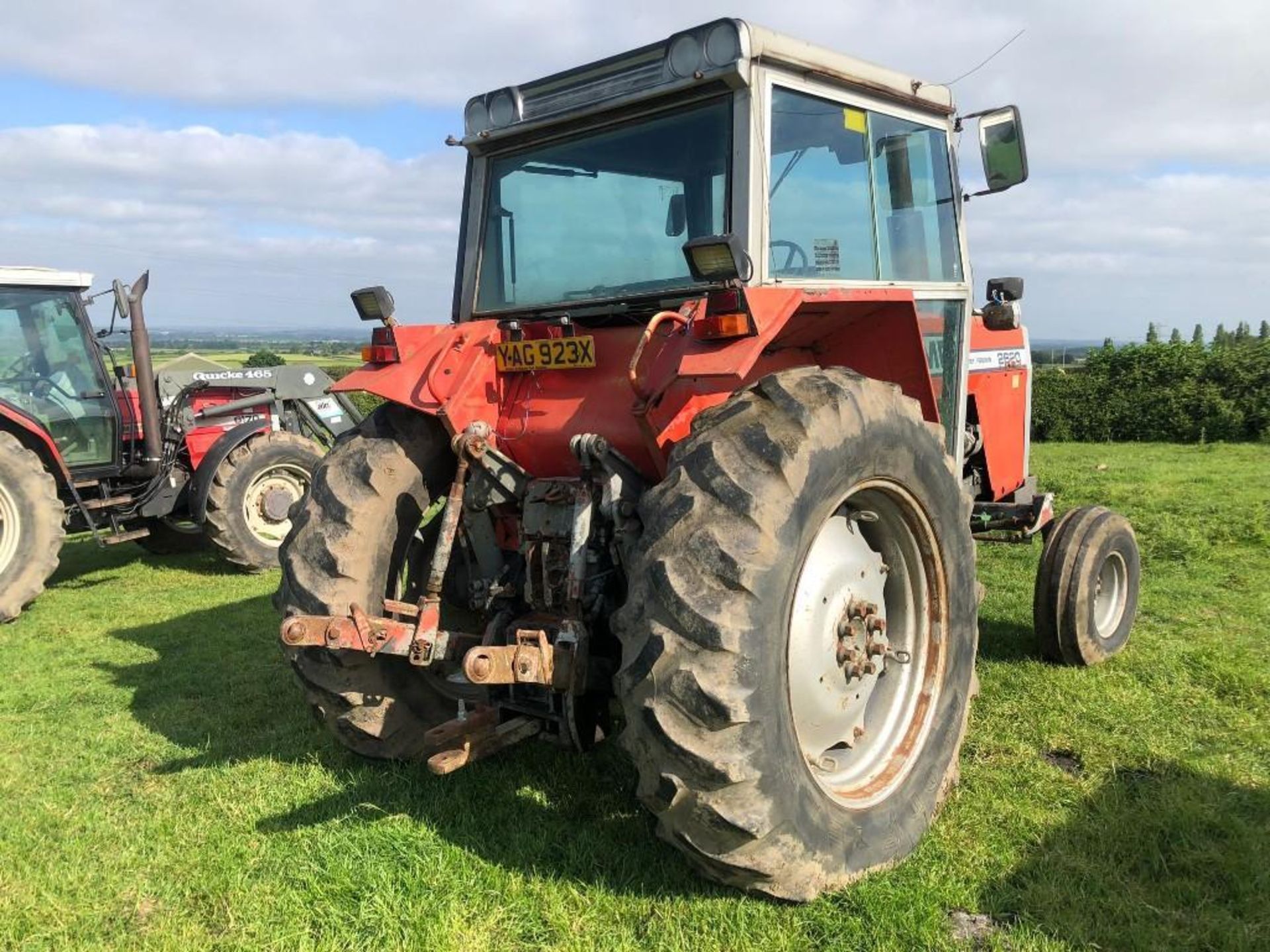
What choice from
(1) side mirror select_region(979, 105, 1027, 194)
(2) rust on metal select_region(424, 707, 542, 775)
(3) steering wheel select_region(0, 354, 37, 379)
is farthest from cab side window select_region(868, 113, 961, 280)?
(3) steering wheel select_region(0, 354, 37, 379)

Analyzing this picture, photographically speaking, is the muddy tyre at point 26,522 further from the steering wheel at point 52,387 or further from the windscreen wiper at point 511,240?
the windscreen wiper at point 511,240

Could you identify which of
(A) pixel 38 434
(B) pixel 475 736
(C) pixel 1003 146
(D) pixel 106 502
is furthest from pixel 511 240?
(D) pixel 106 502

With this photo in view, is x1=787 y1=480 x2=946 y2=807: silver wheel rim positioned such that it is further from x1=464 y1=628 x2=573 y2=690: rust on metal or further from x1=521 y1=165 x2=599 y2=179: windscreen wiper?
x1=521 y1=165 x2=599 y2=179: windscreen wiper

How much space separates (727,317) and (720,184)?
2.79 feet

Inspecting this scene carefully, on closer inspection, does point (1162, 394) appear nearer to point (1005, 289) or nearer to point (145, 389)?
point (1005, 289)

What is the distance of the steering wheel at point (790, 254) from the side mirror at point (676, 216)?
0.37 meters

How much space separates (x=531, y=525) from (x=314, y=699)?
97cm

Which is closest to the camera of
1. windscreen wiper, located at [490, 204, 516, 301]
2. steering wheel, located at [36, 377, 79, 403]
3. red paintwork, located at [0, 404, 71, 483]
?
windscreen wiper, located at [490, 204, 516, 301]

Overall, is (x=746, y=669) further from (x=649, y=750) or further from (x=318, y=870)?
(x=318, y=870)

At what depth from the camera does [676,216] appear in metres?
3.50

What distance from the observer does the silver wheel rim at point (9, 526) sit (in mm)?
6781

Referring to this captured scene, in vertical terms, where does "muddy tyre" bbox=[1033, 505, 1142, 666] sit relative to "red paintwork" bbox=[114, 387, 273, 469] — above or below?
below

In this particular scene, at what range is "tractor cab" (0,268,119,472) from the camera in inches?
292

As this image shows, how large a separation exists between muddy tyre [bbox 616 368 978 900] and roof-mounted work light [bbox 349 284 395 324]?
1.41 m
